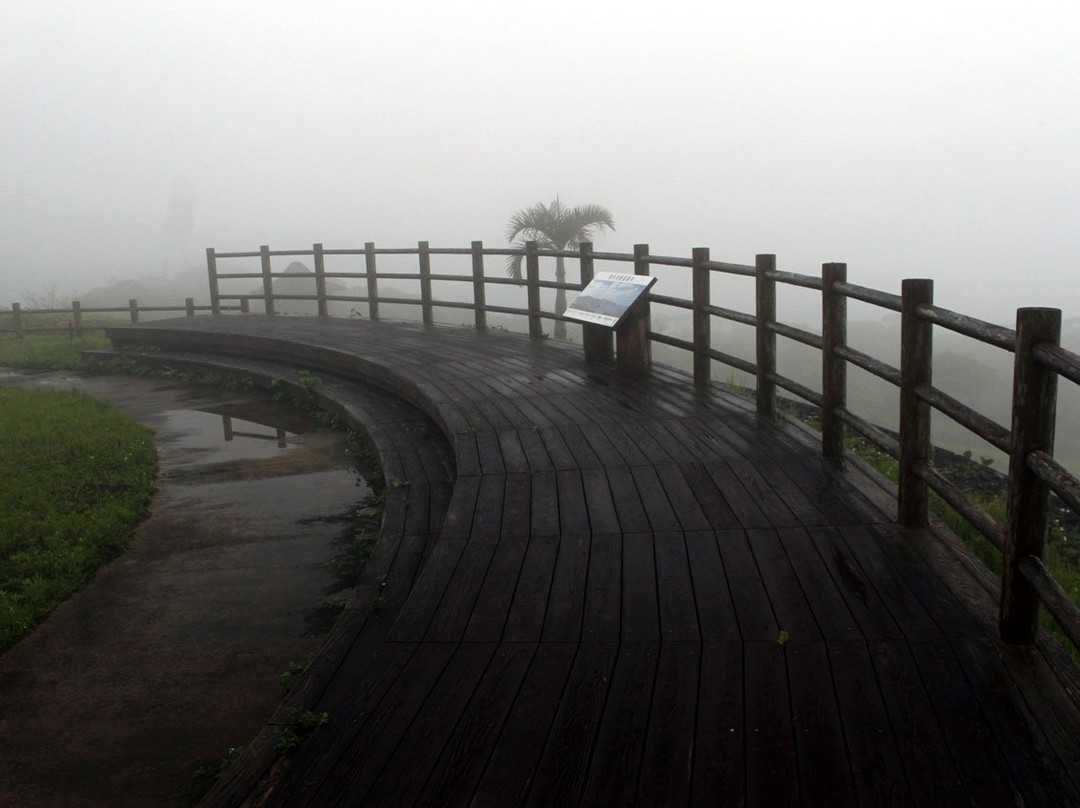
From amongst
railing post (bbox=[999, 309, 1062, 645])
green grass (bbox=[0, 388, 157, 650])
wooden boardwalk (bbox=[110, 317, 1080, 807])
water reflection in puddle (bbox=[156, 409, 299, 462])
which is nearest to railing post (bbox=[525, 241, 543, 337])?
water reflection in puddle (bbox=[156, 409, 299, 462])

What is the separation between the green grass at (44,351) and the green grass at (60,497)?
16.7ft

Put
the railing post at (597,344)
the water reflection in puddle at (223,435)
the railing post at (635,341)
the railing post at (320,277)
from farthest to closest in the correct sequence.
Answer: the railing post at (320,277), the railing post at (597,344), the railing post at (635,341), the water reflection in puddle at (223,435)

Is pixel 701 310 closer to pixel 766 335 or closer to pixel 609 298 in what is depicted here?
pixel 766 335

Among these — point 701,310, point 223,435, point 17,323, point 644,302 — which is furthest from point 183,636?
point 17,323

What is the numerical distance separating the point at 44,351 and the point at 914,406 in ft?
50.1

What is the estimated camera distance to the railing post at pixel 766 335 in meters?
6.39

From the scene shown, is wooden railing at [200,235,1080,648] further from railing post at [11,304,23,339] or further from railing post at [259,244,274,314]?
railing post at [11,304,23,339]

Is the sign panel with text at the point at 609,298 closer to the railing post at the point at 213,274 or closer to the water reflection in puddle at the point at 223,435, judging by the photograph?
the water reflection in puddle at the point at 223,435

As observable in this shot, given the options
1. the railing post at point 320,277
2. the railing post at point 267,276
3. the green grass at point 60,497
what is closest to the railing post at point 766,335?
the green grass at point 60,497

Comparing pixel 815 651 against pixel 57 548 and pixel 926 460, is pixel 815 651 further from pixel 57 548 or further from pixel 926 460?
pixel 57 548

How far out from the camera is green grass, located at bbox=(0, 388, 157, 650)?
5.08 m

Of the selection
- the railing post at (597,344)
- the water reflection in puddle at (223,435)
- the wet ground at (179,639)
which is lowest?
the wet ground at (179,639)

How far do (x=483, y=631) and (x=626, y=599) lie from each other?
1.79ft

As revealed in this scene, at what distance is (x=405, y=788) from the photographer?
2.52 m
